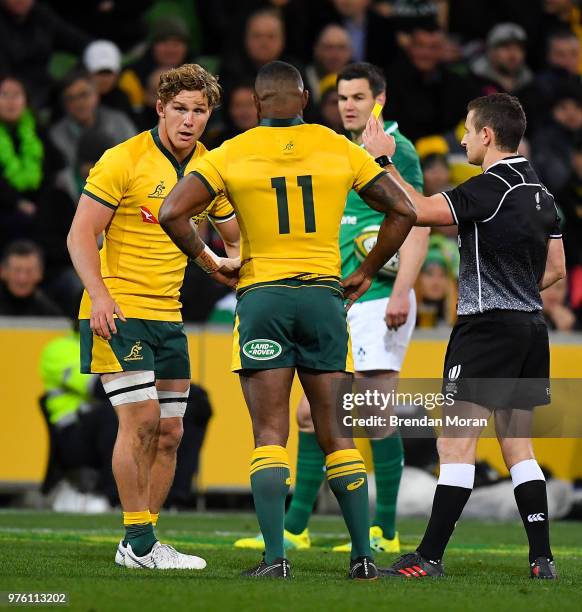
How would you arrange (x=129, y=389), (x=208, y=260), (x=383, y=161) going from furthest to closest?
1. (x=129, y=389)
2. (x=383, y=161)
3. (x=208, y=260)

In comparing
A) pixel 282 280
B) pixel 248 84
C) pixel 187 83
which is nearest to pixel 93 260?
pixel 187 83

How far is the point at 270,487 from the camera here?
6289 mm

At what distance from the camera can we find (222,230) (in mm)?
7566

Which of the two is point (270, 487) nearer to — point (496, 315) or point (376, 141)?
point (496, 315)

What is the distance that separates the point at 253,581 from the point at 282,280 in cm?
130

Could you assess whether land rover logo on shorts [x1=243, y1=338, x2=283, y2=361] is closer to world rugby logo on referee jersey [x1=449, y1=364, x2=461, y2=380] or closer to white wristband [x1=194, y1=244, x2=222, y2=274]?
white wristband [x1=194, y1=244, x2=222, y2=274]

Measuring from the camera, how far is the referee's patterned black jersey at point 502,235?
22.0 feet

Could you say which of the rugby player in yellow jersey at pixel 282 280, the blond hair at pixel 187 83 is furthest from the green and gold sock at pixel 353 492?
the blond hair at pixel 187 83

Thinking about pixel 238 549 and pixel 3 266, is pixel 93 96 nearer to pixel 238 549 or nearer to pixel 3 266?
pixel 3 266

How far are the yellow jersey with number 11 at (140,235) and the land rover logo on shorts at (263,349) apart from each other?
117cm

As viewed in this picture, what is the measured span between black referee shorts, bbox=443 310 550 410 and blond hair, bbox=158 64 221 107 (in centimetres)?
173

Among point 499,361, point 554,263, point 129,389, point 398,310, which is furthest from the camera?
point 398,310

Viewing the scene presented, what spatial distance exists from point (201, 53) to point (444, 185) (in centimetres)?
454

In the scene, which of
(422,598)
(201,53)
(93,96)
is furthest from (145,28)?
(422,598)
